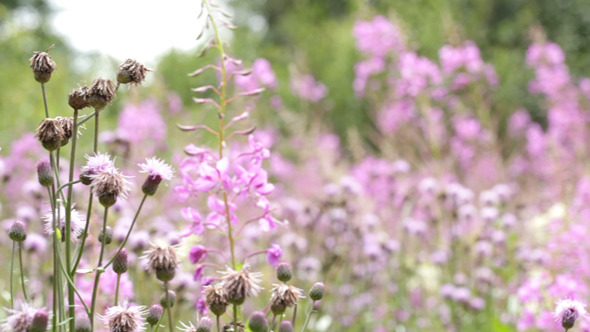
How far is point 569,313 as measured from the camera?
1108mm

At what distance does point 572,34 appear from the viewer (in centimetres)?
1036

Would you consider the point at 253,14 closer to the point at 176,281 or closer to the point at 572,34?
the point at 572,34

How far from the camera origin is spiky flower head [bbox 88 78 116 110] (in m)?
0.97

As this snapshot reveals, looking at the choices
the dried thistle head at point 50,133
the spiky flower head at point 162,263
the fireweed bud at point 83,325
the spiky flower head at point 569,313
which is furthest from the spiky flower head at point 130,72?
the spiky flower head at point 569,313

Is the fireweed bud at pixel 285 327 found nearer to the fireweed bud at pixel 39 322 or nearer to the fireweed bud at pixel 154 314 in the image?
the fireweed bud at pixel 154 314

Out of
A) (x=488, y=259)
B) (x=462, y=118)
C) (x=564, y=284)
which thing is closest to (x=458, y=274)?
(x=488, y=259)

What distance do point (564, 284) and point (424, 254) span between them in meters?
1.88

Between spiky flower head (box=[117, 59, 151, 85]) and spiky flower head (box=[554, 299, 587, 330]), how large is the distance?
0.80m

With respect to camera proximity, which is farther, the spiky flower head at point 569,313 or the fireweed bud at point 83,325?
the spiky flower head at point 569,313

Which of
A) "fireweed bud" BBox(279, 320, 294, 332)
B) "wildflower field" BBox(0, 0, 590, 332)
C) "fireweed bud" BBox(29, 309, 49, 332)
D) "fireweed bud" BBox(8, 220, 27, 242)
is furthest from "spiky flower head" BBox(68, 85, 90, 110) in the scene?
"fireweed bud" BBox(279, 320, 294, 332)

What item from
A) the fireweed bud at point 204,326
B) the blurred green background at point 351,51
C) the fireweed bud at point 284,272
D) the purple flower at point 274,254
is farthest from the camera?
the blurred green background at point 351,51

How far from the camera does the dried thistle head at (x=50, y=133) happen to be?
0.94 metres

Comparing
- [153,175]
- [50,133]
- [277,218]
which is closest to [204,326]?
[153,175]

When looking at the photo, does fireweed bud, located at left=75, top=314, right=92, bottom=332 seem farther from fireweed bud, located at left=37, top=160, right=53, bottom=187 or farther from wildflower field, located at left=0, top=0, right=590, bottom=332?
fireweed bud, located at left=37, top=160, right=53, bottom=187
